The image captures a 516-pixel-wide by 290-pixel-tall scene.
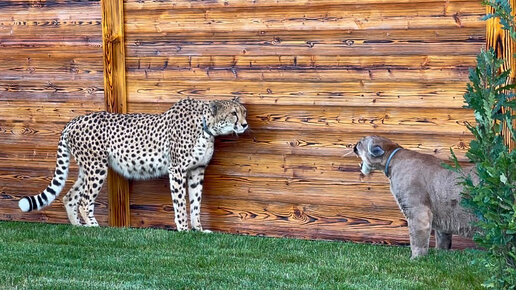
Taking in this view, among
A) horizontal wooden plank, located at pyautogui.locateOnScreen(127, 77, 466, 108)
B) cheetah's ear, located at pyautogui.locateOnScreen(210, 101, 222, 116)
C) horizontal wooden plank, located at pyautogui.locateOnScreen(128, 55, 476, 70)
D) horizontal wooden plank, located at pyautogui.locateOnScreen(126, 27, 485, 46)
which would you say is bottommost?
cheetah's ear, located at pyautogui.locateOnScreen(210, 101, 222, 116)

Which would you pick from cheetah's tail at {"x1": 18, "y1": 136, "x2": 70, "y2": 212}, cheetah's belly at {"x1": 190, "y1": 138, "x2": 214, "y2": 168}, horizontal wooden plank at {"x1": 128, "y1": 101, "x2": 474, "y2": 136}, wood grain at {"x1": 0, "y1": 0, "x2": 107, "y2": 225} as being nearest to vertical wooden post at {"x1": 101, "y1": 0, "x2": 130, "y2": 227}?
wood grain at {"x1": 0, "y1": 0, "x2": 107, "y2": 225}

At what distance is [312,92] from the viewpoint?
26.8ft

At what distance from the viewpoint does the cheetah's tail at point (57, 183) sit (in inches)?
353

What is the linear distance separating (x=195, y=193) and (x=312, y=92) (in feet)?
4.59

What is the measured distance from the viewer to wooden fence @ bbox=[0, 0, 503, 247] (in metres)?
7.76

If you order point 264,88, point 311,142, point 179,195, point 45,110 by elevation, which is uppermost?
point 264,88

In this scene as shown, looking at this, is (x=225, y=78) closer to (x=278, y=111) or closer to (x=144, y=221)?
(x=278, y=111)

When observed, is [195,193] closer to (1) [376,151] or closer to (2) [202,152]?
(2) [202,152]

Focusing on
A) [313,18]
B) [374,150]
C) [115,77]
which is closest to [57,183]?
[115,77]

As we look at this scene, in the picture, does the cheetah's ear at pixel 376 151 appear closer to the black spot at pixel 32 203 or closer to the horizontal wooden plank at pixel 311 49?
the horizontal wooden plank at pixel 311 49

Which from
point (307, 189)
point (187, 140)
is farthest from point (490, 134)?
point (187, 140)

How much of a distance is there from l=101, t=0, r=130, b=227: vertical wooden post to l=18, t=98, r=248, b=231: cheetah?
196 mm

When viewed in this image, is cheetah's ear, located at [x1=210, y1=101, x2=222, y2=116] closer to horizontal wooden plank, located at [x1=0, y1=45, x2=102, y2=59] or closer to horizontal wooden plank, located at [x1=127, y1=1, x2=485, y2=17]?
horizontal wooden plank, located at [x1=127, y1=1, x2=485, y2=17]

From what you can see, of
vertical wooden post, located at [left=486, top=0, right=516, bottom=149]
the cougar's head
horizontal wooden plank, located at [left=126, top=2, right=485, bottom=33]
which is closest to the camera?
vertical wooden post, located at [left=486, top=0, right=516, bottom=149]
